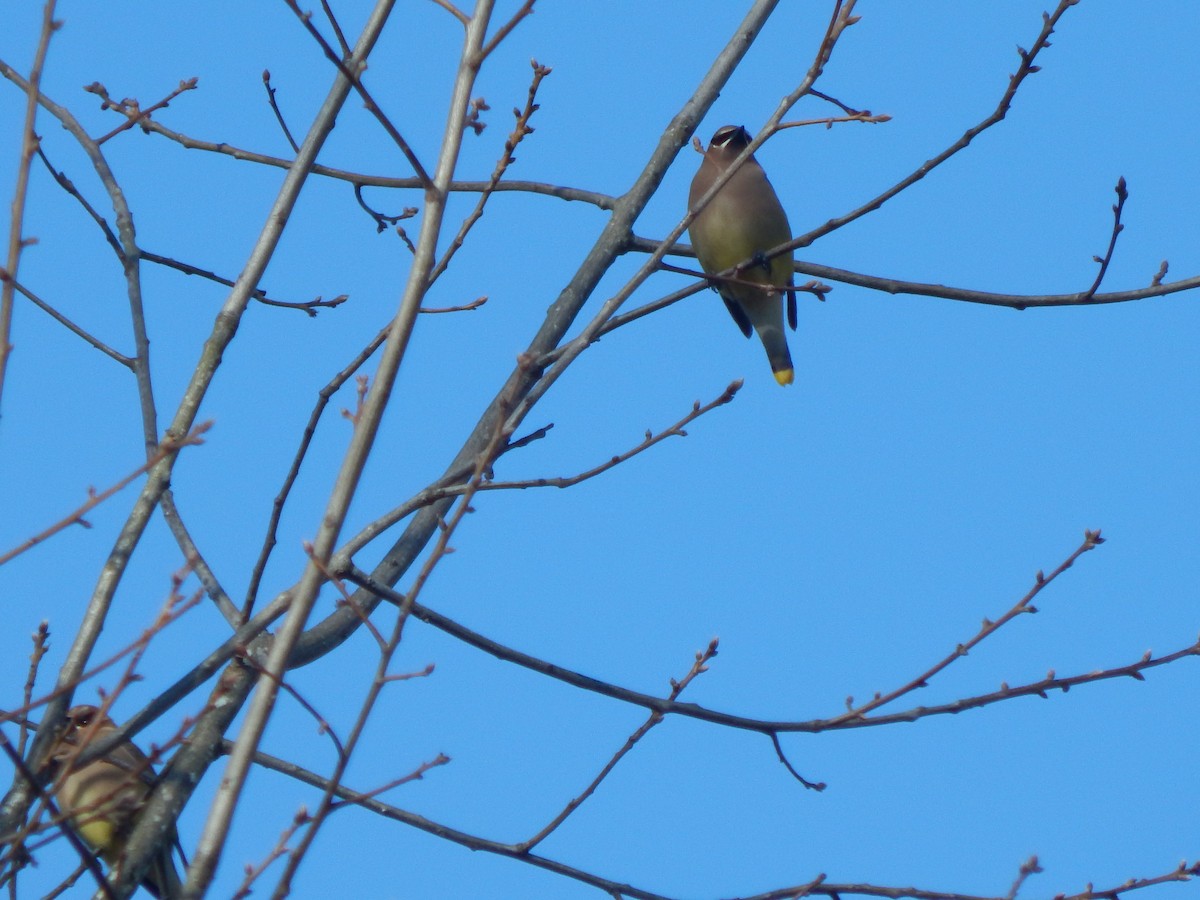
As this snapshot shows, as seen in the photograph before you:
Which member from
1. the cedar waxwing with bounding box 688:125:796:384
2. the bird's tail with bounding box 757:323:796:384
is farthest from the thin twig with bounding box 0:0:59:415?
the bird's tail with bounding box 757:323:796:384

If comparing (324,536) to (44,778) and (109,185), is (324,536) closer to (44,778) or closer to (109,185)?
(44,778)

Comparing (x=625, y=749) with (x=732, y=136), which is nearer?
(x=625, y=749)

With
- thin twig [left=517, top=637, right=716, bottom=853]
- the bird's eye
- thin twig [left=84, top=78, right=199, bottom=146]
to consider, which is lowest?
thin twig [left=517, top=637, right=716, bottom=853]

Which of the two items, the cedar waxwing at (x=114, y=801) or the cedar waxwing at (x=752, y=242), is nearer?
the cedar waxwing at (x=114, y=801)

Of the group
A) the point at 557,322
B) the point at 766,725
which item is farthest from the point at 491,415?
the point at 766,725

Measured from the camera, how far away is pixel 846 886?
3.02 m

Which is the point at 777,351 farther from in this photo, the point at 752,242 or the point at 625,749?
the point at 625,749

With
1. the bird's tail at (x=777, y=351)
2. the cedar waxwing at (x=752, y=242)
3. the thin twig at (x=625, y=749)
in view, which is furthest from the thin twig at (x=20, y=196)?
the bird's tail at (x=777, y=351)

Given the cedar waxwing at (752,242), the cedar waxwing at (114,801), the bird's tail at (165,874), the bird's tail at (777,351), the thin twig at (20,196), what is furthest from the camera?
the bird's tail at (777,351)

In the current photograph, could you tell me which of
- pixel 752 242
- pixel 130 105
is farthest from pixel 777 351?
pixel 130 105

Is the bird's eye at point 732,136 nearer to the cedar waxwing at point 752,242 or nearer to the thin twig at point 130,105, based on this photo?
the cedar waxwing at point 752,242

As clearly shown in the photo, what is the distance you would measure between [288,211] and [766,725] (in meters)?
1.51

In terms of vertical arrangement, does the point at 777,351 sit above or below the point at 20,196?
above

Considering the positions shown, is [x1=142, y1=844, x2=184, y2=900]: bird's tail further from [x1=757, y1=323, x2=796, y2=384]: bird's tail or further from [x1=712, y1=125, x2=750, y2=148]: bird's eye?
[x1=712, y1=125, x2=750, y2=148]: bird's eye
